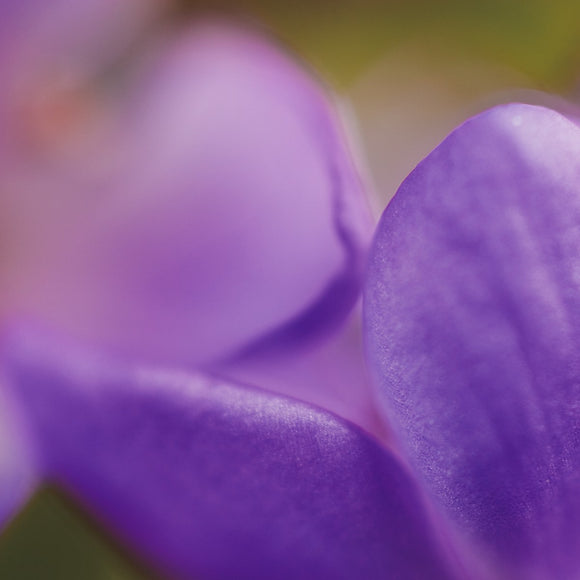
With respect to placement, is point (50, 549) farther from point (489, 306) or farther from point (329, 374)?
point (489, 306)

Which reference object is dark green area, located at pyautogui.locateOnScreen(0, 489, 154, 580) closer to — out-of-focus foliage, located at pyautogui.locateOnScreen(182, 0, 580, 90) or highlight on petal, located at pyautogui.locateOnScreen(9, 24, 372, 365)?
highlight on petal, located at pyautogui.locateOnScreen(9, 24, 372, 365)

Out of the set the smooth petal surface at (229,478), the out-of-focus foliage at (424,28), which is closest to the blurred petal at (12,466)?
the smooth petal surface at (229,478)

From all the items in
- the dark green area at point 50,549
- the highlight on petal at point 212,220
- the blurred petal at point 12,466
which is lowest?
the dark green area at point 50,549

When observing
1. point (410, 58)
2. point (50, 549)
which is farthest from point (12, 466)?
point (410, 58)

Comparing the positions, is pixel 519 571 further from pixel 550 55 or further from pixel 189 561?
pixel 550 55

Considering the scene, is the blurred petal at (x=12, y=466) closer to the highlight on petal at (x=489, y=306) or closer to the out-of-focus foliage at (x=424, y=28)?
the highlight on petal at (x=489, y=306)

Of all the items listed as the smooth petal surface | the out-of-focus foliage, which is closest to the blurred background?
the out-of-focus foliage
